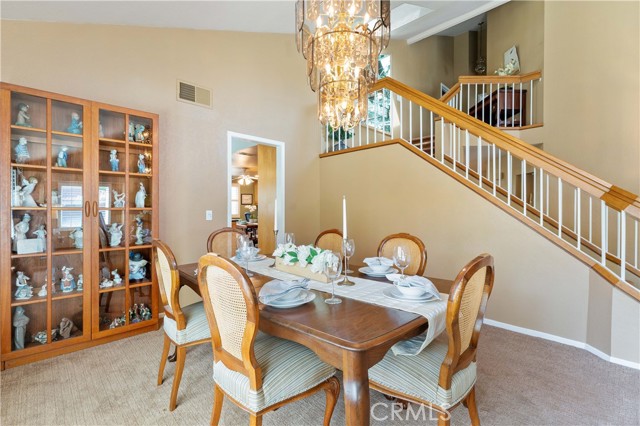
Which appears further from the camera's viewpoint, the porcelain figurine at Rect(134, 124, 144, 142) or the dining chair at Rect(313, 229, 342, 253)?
the porcelain figurine at Rect(134, 124, 144, 142)

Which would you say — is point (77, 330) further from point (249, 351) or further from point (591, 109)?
point (591, 109)

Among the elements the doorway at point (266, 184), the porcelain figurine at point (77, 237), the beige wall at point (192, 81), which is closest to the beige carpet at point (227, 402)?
the porcelain figurine at point (77, 237)

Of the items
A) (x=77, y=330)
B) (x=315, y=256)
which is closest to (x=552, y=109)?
(x=315, y=256)

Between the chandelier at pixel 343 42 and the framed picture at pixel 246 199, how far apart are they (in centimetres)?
852

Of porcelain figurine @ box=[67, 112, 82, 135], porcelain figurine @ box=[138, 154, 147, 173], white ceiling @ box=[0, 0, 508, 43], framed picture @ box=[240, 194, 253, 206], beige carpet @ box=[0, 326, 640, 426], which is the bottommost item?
beige carpet @ box=[0, 326, 640, 426]

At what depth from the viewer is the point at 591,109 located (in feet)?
12.6

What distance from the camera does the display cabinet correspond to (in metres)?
2.34

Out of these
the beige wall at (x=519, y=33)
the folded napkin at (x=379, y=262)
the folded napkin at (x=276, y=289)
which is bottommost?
the folded napkin at (x=276, y=289)

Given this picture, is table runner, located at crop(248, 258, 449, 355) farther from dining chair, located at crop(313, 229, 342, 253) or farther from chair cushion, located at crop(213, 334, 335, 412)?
dining chair, located at crop(313, 229, 342, 253)

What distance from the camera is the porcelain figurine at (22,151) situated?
2.38 metres

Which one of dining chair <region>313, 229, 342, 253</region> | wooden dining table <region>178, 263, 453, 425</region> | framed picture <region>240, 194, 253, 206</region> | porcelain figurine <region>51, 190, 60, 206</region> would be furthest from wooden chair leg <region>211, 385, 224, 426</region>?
framed picture <region>240, 194, 253, 206</region>

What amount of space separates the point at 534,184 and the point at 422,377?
3.36 m

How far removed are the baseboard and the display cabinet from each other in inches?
132

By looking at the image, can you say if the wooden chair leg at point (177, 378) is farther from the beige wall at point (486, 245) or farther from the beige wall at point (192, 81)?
the beige wall at point (486, 245)
